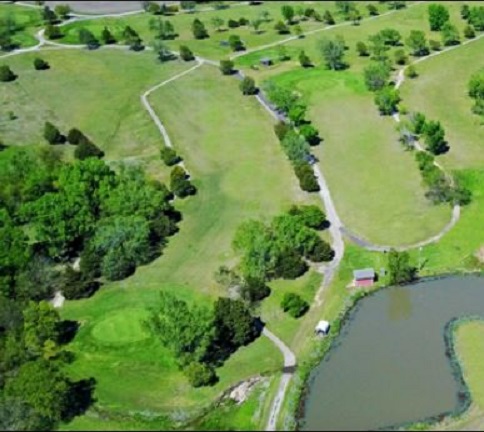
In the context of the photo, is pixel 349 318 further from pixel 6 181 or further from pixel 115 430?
pixel 6 181

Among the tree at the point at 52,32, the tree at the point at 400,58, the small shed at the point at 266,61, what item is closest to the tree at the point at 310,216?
the tree at the point at 400,58

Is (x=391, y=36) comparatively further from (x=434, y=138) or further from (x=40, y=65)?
(x=40, y=65)

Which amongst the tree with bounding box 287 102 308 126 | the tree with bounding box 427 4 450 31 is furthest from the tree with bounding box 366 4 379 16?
the tree with bounding box 287 102 308 126

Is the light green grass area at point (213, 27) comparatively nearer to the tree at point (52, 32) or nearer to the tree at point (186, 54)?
the tree at point (52, 32)

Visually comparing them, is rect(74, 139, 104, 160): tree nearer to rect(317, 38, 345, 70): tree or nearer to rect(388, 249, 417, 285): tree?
rect(317, 38, 345, 70): tree

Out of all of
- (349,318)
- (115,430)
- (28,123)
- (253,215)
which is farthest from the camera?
(28,123)

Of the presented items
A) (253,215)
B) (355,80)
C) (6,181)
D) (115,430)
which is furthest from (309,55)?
(115,430)
